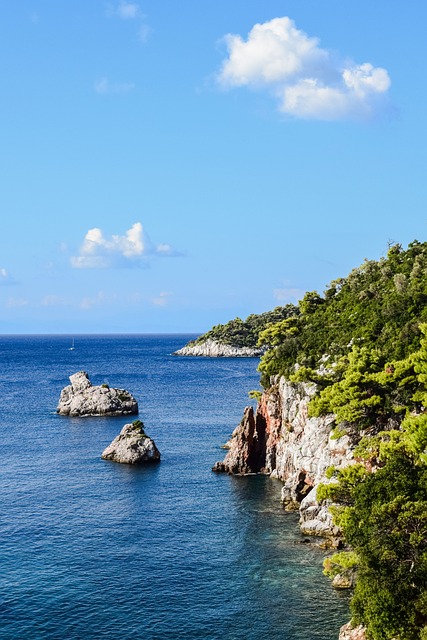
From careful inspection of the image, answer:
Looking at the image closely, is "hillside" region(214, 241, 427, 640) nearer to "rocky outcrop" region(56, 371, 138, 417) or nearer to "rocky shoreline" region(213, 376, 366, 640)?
"rocky shoreline" region(213, 376, 366, 640)

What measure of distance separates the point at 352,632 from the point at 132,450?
6053 cm

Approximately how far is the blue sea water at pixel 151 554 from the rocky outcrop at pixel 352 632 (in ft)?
6.23

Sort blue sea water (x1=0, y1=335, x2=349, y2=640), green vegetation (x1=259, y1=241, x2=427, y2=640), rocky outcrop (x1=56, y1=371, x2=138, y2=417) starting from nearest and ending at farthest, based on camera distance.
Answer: green vegetation (x1=259, y1=241, x2=427, y2=640), blue sea water (x1=0, y1=335, x2=349, y2=640), rocky outcrop (x1=56, y1=371, x2=138, y2=417)

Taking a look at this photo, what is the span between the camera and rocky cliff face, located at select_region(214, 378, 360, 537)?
67.6m

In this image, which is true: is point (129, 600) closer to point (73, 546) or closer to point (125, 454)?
point (73, 546)

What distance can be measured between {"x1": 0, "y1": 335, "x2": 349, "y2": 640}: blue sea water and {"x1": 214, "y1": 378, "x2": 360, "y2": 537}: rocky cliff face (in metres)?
2.73

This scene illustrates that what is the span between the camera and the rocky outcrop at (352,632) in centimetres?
4381

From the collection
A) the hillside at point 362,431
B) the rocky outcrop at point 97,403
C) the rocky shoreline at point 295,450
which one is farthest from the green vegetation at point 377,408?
the rocky outcrop at point 97,403

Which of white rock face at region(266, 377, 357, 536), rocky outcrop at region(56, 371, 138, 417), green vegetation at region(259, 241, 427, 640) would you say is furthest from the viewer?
rocky outcrop at region(56, 371, 138, 417)

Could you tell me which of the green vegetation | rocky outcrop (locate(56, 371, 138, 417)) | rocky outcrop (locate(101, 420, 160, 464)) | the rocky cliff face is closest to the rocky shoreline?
the rocky cliff face

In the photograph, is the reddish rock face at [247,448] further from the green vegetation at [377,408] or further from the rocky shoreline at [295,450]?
the green vegetation at [377,408]

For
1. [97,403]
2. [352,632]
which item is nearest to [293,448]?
[352,632]

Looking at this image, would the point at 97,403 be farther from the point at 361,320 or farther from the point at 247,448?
the point at 361,320

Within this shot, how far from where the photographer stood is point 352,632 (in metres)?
44.8
